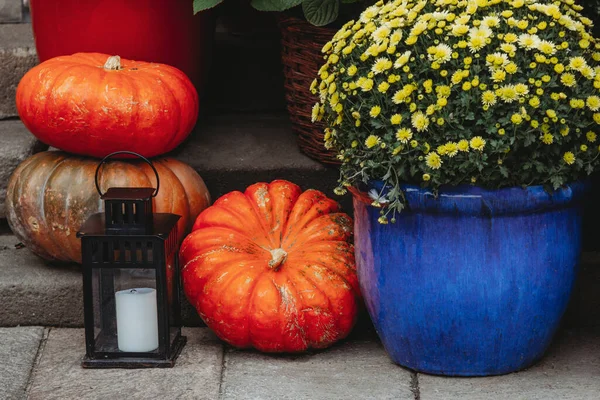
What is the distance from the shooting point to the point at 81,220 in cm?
297

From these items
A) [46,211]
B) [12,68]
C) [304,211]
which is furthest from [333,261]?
[12,68]

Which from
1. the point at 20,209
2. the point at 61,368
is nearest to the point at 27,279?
the point at 20,209

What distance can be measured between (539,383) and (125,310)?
116 cm

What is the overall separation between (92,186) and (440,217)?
1.14m

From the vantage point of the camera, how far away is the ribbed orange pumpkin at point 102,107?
2.94 metres

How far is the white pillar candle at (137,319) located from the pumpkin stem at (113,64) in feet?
2.51

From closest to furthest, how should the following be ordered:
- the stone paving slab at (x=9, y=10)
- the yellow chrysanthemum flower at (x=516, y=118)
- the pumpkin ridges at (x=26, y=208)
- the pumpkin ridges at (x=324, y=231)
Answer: the yellow chrysanthemum flower at (x=516, y=118)
the pumpkin ridges at (x=324, y=231)
the pumpkin ridges at (x=26, y=208)
the stone paving slab at (x=9, y=10)

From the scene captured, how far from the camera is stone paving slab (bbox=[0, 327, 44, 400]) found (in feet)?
8.59

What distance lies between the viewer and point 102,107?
2930mm

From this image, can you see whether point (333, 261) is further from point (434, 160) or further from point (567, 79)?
point (567, 79)

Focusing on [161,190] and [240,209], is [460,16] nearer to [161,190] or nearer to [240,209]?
[240,209]

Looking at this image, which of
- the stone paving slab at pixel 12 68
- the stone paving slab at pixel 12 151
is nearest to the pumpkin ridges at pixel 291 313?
the stone paving slab at pixel 12 151

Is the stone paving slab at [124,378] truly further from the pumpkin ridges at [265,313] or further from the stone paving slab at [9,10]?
the stone paving slab at [9,10]

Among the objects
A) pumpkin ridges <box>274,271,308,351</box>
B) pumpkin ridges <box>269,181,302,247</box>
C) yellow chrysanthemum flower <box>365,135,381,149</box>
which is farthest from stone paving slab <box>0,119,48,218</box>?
yellow chrysanthemum flower <box>365,135,381,149</box>
